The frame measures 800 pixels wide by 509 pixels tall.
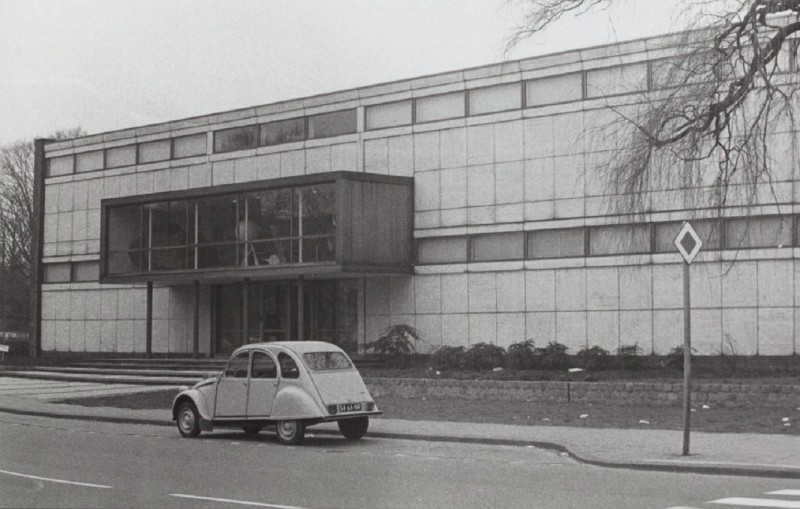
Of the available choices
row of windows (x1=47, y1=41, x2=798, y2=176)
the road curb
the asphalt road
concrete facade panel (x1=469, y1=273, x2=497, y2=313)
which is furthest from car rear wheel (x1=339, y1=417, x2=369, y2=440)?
concrete facade panel (x1=469, y1=273, x2=497, y2=313)

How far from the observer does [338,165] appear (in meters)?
38.6

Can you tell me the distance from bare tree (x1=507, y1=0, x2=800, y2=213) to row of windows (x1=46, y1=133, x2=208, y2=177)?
87.7ft

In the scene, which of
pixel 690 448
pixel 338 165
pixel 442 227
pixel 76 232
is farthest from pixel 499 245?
pixel 76 232

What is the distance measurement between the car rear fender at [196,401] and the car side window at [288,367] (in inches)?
77.6

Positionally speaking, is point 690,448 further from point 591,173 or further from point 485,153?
point 485,153

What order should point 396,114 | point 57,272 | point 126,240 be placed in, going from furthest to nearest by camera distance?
point 57,272 < point 126,240 < point 396,114

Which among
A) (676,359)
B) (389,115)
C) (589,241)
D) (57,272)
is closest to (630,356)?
(676,359)

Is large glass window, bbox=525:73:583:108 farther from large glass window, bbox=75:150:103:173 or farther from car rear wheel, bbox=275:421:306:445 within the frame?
large glass window, bbox=75:150:103:173

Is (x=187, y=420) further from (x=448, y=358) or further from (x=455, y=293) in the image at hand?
(x=455, y=293)

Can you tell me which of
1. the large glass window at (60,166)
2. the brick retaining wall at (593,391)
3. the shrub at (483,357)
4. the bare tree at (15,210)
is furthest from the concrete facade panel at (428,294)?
the bare tree at (15,210)

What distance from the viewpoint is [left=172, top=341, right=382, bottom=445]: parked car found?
17688 millimetres

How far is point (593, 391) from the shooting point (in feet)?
79.7

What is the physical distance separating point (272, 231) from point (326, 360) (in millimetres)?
18426

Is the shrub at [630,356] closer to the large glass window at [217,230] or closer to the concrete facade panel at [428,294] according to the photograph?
the concrete facade panel at [428,294]
